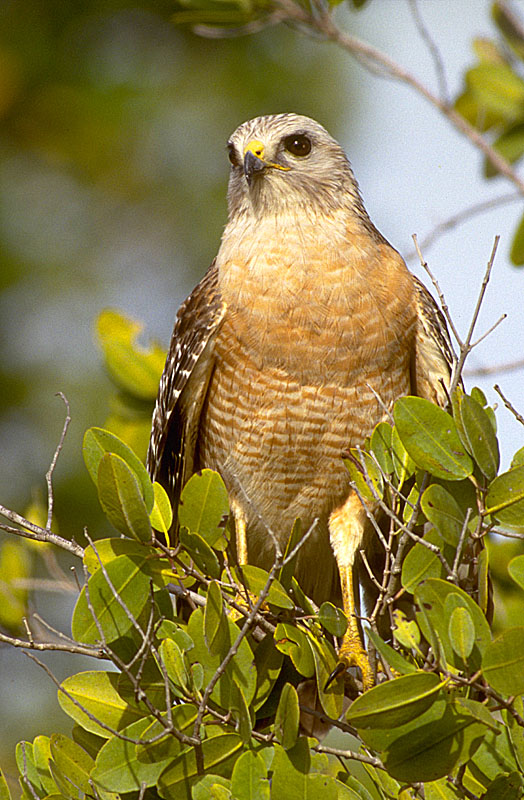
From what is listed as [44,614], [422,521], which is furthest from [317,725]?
[44,614]

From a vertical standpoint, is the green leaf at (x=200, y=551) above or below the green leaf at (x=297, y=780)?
above

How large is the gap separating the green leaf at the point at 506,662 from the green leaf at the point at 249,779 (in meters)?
0.55

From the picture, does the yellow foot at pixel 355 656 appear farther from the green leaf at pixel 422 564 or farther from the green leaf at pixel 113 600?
the green leaf at pixel 113 600

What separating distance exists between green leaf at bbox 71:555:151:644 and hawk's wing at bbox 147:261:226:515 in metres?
1.27

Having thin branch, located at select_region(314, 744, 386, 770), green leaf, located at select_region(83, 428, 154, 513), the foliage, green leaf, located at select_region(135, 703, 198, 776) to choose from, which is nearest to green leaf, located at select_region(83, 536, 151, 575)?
the foliage

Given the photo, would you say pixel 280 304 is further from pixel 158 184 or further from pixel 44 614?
pixel 158 184

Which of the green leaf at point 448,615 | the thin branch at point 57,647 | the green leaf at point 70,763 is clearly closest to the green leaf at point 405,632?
the green leaf at point 448,615

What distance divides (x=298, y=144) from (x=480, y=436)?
6.86 ft

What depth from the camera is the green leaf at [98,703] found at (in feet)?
8.25

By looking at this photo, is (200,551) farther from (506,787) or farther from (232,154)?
(232,154)

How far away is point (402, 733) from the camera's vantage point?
6.77ft

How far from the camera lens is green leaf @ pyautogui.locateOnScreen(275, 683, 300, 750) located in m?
2.29

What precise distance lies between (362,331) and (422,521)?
3.29ft

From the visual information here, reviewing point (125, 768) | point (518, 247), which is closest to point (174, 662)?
point (125, 768)
